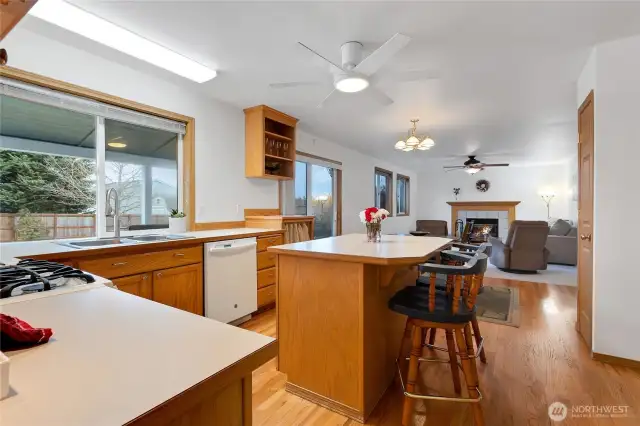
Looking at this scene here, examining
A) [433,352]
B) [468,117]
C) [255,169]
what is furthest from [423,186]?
[433,352]

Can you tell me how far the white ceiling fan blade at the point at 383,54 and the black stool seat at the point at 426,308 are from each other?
149 centimetres

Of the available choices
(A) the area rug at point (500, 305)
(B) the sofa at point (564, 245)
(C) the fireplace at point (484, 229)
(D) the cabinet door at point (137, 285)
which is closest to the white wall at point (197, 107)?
(D) the cabinet door at point (137, 285)

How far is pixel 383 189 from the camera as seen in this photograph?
805 centimetres

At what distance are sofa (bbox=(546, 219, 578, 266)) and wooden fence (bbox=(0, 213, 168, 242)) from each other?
707 cm

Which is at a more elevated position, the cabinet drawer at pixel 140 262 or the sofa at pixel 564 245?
the cabinet drawer at pixel 140 262

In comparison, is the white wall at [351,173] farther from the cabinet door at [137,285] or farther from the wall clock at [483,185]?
the wall clock at [483,185]

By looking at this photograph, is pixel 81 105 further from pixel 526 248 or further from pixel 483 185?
pixel 483 185

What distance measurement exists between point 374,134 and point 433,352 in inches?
140

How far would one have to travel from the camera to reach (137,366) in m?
0.56

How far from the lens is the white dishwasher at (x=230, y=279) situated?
2.80 m

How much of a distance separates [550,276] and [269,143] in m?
5.07

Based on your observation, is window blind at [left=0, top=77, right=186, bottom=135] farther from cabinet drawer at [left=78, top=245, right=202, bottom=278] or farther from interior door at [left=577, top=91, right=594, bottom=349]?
interior door at [left=577, top=91, right=594, bottom=349]

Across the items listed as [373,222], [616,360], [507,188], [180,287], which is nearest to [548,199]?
[507,188]

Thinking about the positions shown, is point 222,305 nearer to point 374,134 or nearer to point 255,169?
point 255,169
